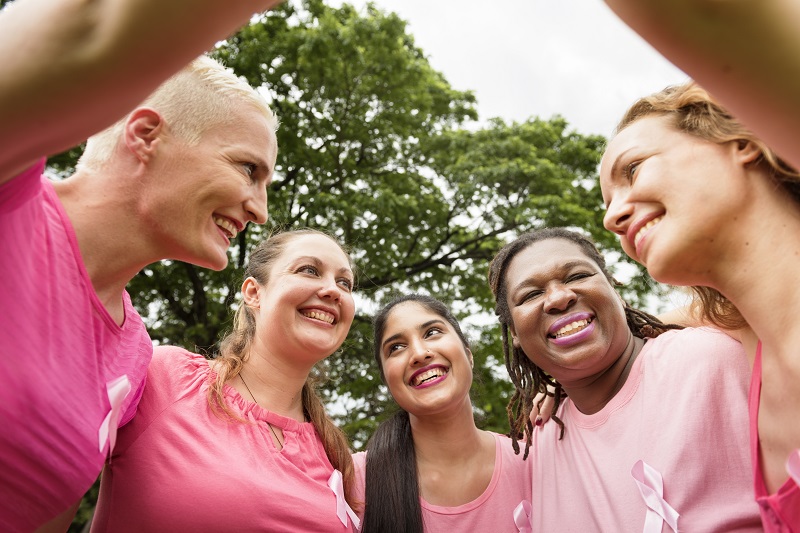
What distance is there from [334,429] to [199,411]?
0.82 metres

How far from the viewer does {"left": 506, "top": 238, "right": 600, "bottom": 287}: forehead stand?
3.10 m

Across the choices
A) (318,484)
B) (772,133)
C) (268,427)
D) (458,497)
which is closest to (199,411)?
(268,427)

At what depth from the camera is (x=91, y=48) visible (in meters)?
0.77

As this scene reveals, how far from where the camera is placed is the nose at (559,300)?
293 centimetres

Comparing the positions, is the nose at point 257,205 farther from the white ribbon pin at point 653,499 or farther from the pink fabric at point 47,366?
the white ribbon pin at point 653,499

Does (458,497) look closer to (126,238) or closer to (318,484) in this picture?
(318,484)

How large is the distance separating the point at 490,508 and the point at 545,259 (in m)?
1.41

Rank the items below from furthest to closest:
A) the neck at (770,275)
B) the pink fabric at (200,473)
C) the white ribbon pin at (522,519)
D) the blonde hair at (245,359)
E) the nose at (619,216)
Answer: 1. the white ribbon pin at (522,519)
2. the blonde hair at (245,359)
3. the pink fabric at (200,473)
4. the nose at (619,216)
5. the neck at (770,275)

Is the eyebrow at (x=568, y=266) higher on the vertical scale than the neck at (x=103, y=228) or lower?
higher

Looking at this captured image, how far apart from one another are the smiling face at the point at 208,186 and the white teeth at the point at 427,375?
5.72 feet

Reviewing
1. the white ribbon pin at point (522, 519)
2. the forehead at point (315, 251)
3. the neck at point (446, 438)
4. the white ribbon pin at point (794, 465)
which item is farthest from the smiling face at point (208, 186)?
the white ribbon pin at point (522, 519)

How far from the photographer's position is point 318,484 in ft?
8.68

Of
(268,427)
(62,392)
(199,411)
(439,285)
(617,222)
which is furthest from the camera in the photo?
(439,285)

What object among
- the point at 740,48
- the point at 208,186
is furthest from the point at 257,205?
the point at 740,48
